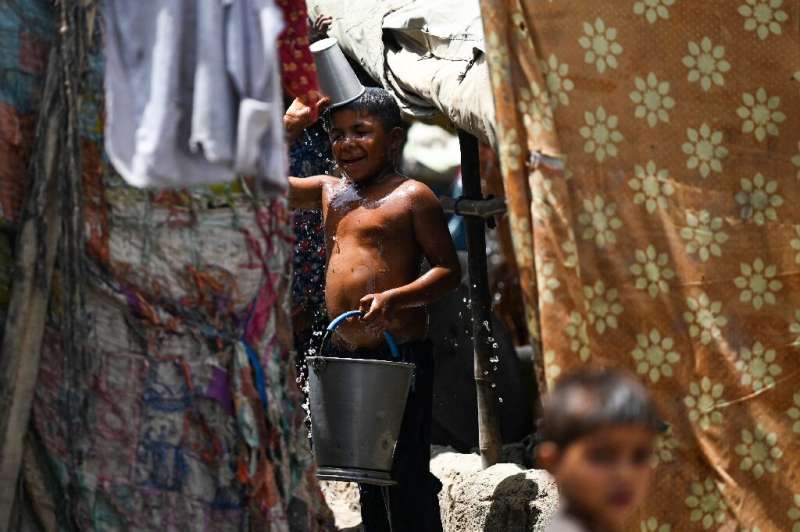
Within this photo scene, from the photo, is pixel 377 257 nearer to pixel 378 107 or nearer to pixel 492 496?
pixel 378 107

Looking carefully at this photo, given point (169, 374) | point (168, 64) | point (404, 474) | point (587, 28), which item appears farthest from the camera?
point (404, 474)

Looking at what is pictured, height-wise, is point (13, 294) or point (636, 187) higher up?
point (636, 187)

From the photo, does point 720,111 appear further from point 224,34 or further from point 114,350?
point 114,350

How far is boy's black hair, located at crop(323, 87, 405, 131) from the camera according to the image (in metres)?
4.94

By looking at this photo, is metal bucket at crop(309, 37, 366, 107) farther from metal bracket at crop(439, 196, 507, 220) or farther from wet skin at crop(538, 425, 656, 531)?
wet skin at crop(538, 425, 656, 531)

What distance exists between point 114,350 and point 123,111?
57cm

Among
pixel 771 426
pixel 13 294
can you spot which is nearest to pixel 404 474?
pixel 771 426

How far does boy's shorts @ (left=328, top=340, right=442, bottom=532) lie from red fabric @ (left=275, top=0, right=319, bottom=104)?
1.44m

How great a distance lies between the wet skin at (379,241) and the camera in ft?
15.7

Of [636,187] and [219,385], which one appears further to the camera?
[636,187]

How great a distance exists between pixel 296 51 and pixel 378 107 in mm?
1354

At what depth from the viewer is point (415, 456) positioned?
15.6 feet

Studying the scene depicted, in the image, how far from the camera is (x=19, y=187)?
3275 millimetres

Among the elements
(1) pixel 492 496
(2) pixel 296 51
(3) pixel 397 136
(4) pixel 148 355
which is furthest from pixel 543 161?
(1) pixel 492 496
